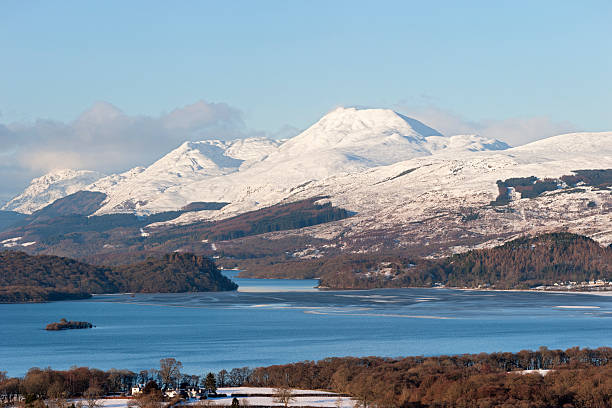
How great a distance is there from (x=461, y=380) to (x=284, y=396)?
2061 cm

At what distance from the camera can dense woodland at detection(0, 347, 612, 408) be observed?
12269cm

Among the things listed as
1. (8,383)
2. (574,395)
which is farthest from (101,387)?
(574,395)

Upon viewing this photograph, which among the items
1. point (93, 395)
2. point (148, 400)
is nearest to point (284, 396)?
point (148, 400)

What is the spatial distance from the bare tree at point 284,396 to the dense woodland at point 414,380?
7058 millimetres

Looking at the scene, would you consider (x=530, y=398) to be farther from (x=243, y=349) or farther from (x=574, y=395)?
(x=243, y=349)

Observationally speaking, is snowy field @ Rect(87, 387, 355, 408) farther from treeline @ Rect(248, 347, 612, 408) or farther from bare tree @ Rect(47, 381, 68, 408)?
bare tree @ Rect(47, 381, 68, 408)

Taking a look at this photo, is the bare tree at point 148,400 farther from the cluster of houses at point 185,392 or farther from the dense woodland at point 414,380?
the dense woodland at point 414,380

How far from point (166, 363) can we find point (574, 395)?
55.4 m

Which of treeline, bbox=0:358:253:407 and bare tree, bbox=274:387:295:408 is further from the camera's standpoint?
treeline, bbox=0:358:253:407

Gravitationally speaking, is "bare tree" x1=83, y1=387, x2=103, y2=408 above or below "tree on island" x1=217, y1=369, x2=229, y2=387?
below

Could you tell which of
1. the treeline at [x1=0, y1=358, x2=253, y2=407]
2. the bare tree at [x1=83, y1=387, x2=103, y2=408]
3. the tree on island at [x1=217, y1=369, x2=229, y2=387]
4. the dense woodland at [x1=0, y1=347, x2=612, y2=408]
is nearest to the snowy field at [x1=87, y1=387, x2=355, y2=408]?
the bare tree at [x1=83, y1=387, x2=103, y2=408]

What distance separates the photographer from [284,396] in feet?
415

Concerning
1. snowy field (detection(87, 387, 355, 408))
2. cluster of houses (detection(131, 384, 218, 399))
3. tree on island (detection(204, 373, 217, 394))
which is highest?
tree on island (detection(204, 373, 217, 394))

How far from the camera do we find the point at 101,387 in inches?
5394
